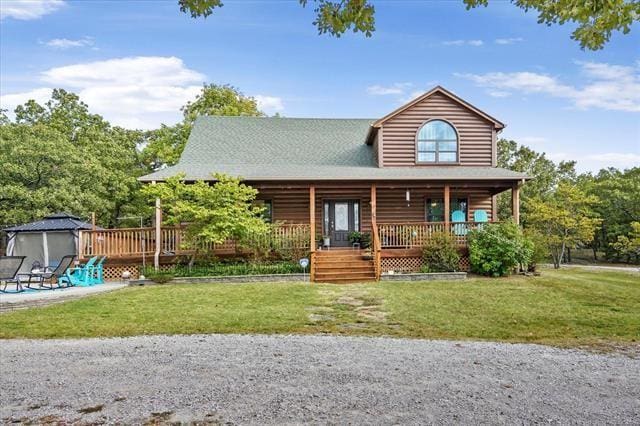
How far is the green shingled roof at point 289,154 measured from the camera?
1580 cm

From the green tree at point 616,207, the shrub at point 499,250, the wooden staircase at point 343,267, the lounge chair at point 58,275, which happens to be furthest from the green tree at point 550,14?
the green tree at point 616,207

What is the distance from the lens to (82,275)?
13.7 m

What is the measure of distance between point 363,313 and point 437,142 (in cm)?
1129

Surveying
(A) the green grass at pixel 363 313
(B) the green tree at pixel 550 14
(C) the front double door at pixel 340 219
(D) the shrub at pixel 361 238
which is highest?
(B) the green tree at pixel 550 14

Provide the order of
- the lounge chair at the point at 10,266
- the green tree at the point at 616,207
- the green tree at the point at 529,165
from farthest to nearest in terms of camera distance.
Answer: the green tree at the point at 616,207 → the green tree at the point at 529,165 → the lounge chair at the point at 10,266

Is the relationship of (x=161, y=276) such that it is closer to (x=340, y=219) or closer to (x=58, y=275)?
(x=58, y=275)

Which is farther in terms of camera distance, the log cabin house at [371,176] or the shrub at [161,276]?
the log cabin house at [371,176]

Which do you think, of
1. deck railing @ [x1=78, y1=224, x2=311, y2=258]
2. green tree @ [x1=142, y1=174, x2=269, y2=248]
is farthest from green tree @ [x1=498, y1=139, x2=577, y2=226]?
green tree @ [x1=142, y1=174, x2=269, y2=248]

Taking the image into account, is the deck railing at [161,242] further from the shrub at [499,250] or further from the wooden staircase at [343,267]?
the shrub at [499,250]

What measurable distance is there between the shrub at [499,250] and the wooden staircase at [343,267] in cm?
365

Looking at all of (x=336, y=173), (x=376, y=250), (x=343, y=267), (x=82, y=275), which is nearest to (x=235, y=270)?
(x=343, y=267)

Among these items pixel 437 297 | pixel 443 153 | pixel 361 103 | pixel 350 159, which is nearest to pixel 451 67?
pixel 443 153

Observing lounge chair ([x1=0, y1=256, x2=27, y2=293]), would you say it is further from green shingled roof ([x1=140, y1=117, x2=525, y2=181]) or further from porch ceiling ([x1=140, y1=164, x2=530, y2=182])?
green shingled roof ([x1=140, y1=117, x2=525, y2=181])

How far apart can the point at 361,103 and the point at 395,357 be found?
25099mm
